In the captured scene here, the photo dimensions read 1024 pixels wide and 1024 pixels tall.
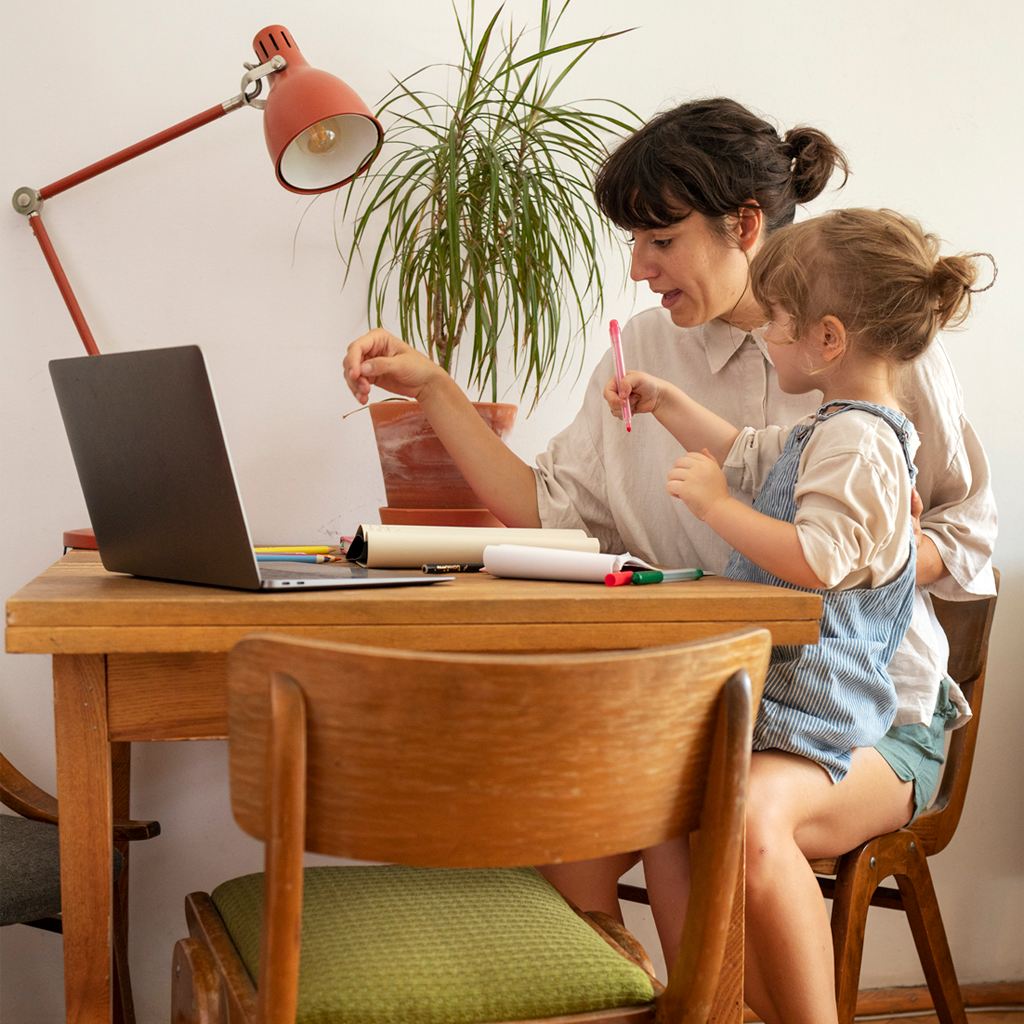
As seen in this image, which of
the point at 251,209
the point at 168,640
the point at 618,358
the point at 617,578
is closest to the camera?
the point at 168,640

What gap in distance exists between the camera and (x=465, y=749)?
558 millimetres

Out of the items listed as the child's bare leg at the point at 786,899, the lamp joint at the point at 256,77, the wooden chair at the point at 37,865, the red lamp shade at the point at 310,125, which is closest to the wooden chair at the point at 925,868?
the child's bare leg at the point at 786,899

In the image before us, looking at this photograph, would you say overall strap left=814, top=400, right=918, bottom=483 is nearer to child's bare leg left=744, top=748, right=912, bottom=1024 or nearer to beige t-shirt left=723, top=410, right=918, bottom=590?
beige t-shirt left=723, top=410, right=918, bottom=590

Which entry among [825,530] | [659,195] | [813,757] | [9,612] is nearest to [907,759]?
[813,757]

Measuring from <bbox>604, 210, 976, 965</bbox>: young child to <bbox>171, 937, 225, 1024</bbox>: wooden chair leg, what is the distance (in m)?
0.54

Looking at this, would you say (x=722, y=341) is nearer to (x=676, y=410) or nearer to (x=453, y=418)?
(x=676, y=410)

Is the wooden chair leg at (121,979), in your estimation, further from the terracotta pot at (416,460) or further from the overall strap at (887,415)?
the overall strap at (887,415)

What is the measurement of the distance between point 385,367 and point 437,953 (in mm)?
794

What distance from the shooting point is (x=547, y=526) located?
1.49m

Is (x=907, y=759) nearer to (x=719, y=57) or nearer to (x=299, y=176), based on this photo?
(x=299, y=176)

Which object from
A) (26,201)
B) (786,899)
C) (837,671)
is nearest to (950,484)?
(837,671)

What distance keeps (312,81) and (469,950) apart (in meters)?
1.08

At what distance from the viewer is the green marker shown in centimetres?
91

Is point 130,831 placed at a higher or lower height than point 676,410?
lower
